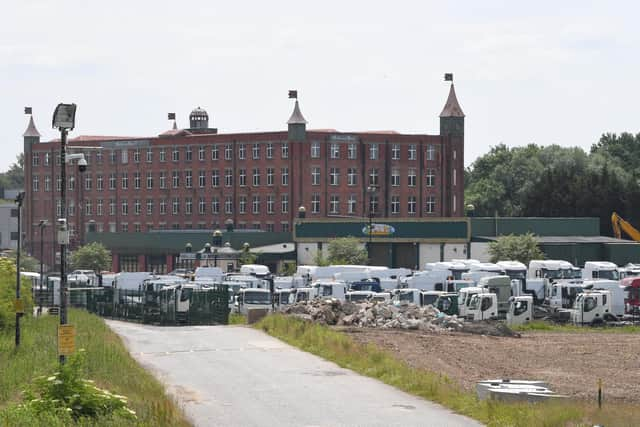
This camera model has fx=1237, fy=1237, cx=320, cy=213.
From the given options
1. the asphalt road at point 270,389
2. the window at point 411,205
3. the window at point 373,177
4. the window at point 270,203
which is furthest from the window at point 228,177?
the asphalt road at point 270,389

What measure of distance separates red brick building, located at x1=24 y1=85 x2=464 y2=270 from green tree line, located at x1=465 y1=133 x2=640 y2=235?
12969 millimetres

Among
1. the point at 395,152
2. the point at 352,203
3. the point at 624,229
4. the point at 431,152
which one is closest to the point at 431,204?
the point at 431,152

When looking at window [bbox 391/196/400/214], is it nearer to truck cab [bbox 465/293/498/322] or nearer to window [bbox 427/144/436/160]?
window [bbox 427/144/436/160]

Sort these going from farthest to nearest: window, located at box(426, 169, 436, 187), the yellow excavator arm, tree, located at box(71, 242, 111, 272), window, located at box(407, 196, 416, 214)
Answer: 1. window, located at box(426, 169, 436, 187)
2. window, located at box(407, 196, 416, 214)
3. tree, located at box(71, 242, 111, 272)
4. the yellow excavator arm

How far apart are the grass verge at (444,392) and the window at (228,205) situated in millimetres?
82688

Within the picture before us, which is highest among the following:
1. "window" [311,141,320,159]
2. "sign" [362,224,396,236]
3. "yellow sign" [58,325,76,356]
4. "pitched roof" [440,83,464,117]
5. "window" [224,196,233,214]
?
"pitched roof" [440,83,464,117]

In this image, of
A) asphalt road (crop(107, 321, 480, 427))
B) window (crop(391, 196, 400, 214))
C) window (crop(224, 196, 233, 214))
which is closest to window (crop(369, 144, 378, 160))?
window (crop(391, 196, 400, 214))

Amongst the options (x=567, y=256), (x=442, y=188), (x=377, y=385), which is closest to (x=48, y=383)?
(x=377, y=385)

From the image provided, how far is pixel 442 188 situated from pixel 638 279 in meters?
63.7

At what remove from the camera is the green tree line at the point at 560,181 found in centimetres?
13650

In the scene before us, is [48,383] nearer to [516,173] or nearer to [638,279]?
[638,279]

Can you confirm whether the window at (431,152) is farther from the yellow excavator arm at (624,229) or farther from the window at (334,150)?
the yellow excavator arm at (624,229)

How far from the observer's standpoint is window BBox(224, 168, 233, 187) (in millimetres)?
131250

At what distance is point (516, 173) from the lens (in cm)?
17612
